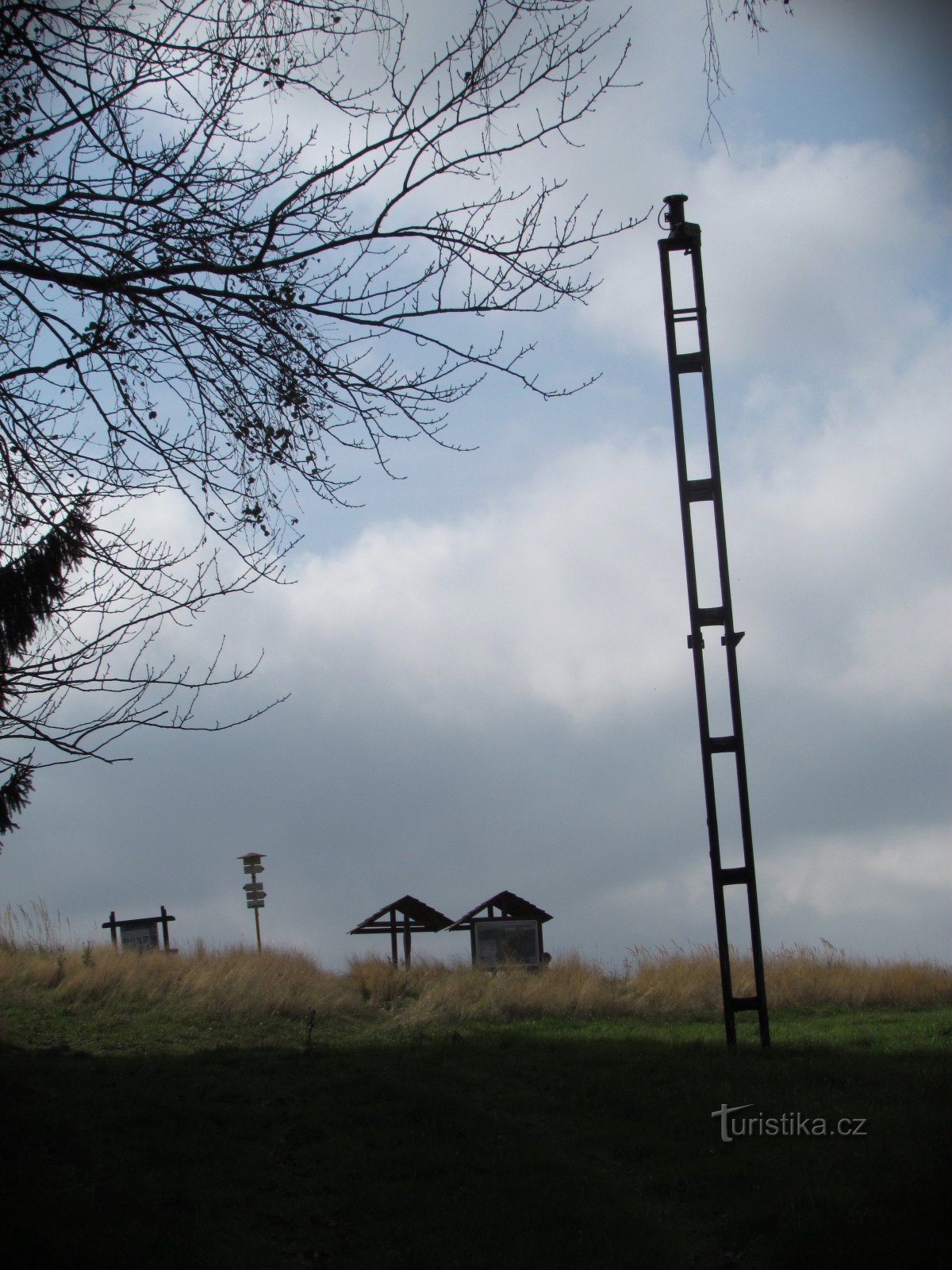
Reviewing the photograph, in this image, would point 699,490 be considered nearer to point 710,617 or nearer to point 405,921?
point 710,617

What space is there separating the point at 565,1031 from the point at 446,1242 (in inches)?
283

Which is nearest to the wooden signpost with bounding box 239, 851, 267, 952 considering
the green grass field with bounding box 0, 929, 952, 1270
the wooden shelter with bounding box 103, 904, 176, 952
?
the wooden shelter with bounding box 103, 904, 176, 952

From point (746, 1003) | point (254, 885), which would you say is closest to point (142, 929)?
point (254, 885)

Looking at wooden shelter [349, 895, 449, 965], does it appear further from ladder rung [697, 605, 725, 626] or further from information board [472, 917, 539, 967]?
ladder rung [697, 605, 725, 626]

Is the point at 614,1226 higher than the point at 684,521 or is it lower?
lower

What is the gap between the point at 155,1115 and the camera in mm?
7930

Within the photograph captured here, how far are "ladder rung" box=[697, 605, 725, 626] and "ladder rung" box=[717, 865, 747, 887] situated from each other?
7.55ft

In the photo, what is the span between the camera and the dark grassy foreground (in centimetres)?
580

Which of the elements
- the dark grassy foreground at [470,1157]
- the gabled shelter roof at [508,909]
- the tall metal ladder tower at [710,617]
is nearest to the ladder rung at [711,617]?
the tall metal ladder tower at [710,617]

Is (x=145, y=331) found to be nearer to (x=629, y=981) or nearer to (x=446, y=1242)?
(x=446, y=1242)

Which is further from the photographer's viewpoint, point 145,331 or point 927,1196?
point 145,331

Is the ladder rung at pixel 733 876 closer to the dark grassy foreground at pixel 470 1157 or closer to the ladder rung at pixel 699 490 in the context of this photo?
the dark grassy foreground at pixel 470 1157

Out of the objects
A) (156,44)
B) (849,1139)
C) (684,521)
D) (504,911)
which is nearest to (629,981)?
(504,911)

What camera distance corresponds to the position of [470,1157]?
735 cm
